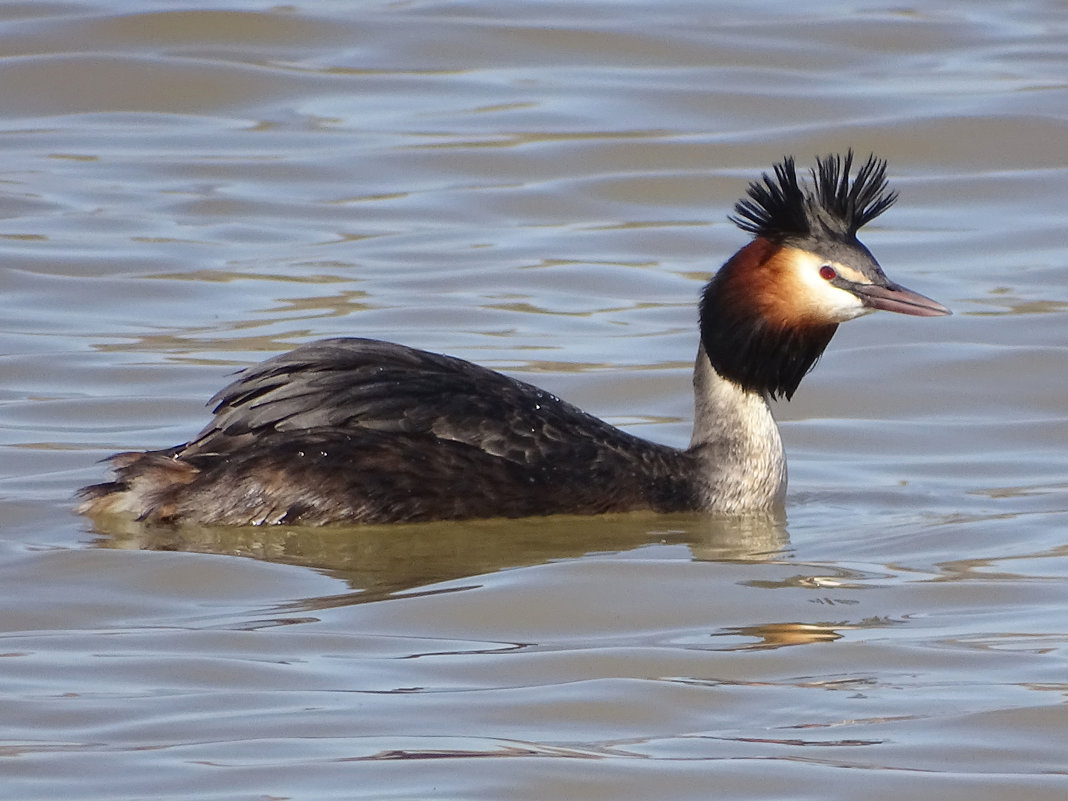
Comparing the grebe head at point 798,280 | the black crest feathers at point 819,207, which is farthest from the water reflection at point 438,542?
the black crest feathers at point 819,207

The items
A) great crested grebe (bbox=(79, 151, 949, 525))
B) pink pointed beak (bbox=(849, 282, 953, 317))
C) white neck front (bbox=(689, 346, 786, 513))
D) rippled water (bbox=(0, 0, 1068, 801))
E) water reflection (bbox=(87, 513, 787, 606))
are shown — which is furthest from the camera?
white neck front (bbox=(689, 346, 786, 513))

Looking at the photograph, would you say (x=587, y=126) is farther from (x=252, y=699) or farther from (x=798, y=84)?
(x=252, y=699)

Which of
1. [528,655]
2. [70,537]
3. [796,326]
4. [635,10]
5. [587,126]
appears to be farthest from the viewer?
[635,10]

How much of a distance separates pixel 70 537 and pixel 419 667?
82.7 inches

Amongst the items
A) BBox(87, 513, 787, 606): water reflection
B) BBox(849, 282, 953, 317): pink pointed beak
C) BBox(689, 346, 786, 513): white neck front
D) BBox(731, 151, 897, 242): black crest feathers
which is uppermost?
BBox(731, 151, 897, 242): black crest feathers

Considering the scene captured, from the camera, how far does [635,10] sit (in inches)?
758

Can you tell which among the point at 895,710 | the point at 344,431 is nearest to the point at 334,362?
the point at 344,431

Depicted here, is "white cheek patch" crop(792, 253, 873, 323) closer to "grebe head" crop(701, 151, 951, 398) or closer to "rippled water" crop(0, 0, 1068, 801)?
"grebe head" crop(701, 151, 951, 398)

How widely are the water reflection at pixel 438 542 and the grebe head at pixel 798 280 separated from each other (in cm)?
72

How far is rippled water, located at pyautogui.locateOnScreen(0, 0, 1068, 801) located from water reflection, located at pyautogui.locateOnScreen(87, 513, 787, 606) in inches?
1.0

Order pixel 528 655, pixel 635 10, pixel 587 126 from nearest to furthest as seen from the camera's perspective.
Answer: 1. pixel 528 655
2. pixel 587 126
3. pixel 635 10

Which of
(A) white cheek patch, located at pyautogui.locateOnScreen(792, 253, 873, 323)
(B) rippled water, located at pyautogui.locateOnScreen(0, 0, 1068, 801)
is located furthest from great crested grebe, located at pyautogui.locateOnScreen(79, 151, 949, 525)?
(B) rippled water, located at pyautogui.locateOnScreen(0, 0, 1068, 801)

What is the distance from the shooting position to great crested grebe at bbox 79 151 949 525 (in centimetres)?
820

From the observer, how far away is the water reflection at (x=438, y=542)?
7820 millimetres
